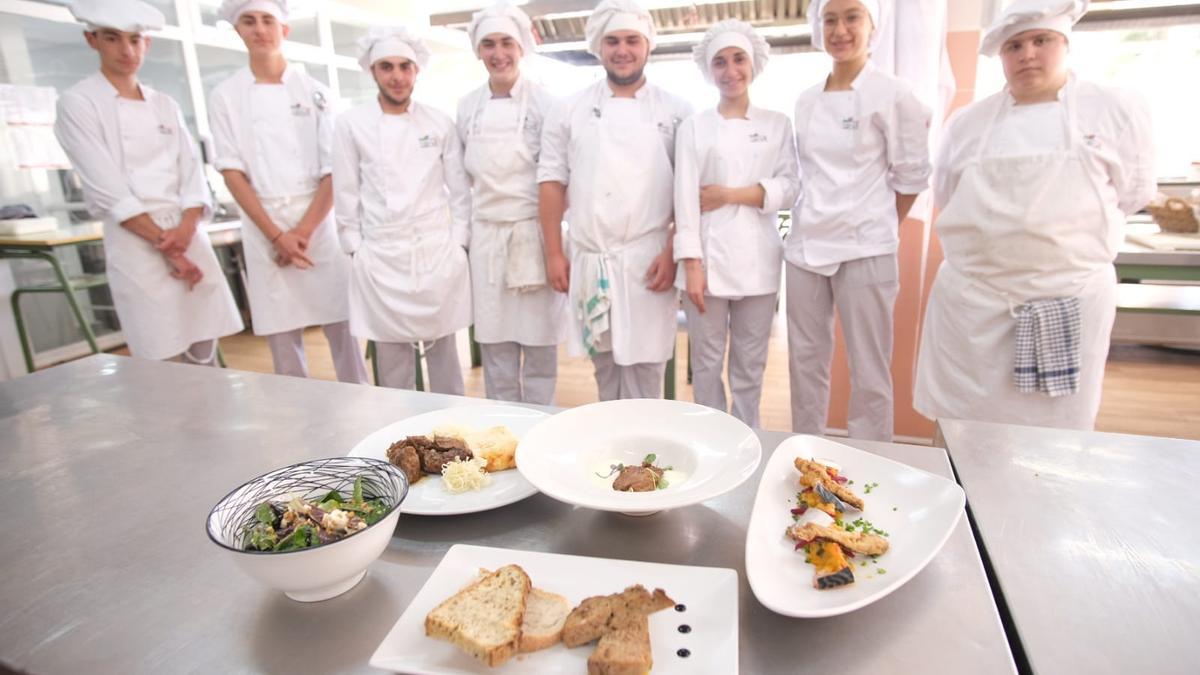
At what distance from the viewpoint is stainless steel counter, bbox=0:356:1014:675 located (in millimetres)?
643

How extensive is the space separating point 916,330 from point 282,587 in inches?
98.1

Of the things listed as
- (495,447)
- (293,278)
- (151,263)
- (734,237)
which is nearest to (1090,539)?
(495,447)

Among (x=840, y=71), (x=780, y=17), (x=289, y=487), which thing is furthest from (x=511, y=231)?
(x=780, y=17)

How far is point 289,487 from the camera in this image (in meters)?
0.81

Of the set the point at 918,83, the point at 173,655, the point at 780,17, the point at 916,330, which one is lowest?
the point at 916,330

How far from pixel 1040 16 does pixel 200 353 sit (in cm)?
307

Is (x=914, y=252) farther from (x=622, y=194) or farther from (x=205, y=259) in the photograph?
(x=205, y=259)

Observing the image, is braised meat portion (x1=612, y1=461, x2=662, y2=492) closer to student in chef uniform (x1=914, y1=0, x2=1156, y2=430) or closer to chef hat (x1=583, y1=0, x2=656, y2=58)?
student in chef uniform (x1=914, y1=0, x2=1156, y2=430)

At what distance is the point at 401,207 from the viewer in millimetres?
2299

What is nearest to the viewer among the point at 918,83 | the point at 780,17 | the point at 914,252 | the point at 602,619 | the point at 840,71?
the point at 602,619

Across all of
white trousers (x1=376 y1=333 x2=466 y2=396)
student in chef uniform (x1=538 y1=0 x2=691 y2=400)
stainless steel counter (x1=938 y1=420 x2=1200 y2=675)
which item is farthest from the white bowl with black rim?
white trousers (x1=376 y1=333 x2=466 y2=396)

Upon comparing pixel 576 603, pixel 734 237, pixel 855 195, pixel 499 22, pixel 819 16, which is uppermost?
pixel 499 22

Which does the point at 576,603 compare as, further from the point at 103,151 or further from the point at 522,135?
A: the point at 103,151

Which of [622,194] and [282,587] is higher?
[622,194]
